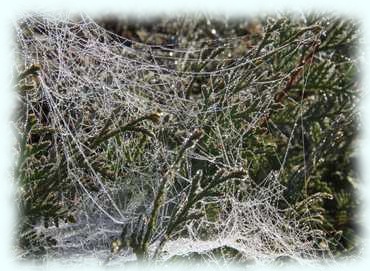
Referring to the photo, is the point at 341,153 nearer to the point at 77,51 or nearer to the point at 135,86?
the point at 135,86

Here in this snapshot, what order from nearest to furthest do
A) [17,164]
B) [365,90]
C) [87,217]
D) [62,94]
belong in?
[17,164], [87,217], [62,94], [365,90]

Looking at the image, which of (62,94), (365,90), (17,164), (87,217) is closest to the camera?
(17,164)

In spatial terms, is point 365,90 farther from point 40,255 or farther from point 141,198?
point 40,255

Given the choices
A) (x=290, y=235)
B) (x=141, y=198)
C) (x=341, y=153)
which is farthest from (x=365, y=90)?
(x=141, y=198)

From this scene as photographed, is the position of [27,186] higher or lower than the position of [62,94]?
lower

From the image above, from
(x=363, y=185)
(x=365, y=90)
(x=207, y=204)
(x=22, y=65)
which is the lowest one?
(x=363, y=185)

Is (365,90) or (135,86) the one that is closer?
(135,86)

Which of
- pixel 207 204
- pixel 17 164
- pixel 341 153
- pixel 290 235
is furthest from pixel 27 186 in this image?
pixel 341 153
